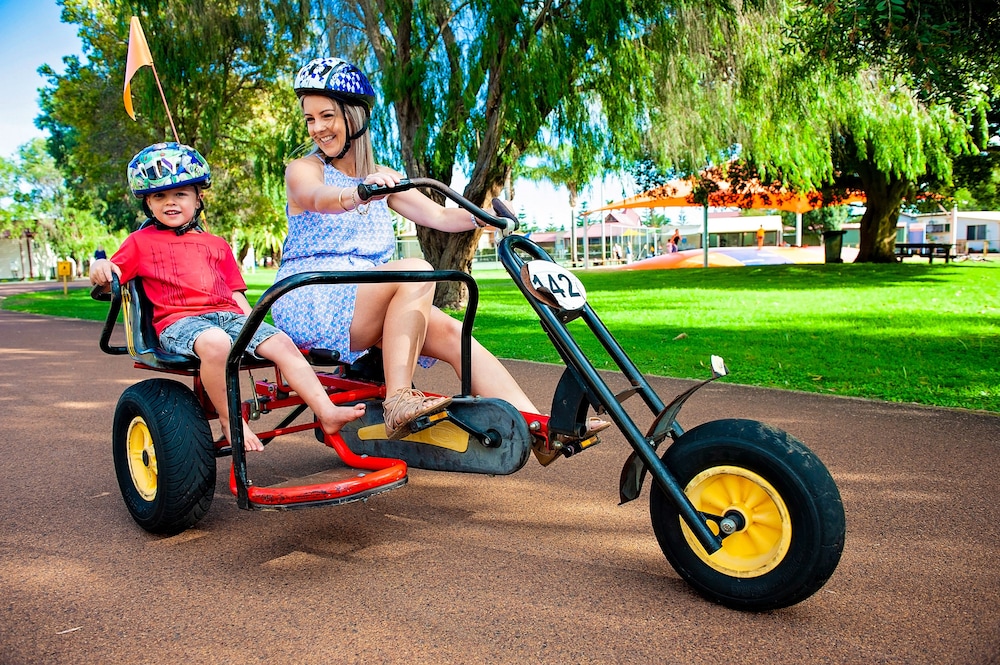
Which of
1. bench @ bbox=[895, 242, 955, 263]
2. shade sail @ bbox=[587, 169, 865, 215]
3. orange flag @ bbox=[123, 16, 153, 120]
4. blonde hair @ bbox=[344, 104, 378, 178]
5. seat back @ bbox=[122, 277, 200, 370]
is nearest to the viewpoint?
seat back @ bbox=[122, 277, 200, 370]

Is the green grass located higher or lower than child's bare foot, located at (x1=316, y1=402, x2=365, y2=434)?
lower

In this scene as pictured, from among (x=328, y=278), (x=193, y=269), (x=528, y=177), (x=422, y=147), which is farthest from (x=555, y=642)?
(x=528, y=177)

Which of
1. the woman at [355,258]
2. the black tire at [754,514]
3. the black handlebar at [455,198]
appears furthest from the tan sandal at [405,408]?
the black tire at [754,514]

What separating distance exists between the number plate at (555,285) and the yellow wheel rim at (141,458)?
172 centimetres

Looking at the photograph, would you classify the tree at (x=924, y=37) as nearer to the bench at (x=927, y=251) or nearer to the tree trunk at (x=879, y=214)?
the tree trunk at (x=879, y=214)

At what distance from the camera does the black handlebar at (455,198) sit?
8.55 ft

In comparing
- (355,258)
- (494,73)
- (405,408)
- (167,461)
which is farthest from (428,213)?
(494,73)

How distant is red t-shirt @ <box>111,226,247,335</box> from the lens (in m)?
3.29

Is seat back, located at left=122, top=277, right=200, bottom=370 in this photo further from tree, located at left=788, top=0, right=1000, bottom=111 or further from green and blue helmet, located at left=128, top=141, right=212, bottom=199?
tree, located at left=788, top=0, right=1000, bottom=111

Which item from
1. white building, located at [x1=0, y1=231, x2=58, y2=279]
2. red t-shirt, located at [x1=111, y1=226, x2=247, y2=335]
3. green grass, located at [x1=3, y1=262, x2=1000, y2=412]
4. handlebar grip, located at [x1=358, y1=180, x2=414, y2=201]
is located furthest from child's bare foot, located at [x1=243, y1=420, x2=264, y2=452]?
white building, located at [x1=0, y1=231, x2=58, y2=279]

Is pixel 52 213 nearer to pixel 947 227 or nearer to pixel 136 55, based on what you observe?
pixel 136 55

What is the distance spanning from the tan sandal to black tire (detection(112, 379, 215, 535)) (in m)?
0.74

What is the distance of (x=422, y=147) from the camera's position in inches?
439

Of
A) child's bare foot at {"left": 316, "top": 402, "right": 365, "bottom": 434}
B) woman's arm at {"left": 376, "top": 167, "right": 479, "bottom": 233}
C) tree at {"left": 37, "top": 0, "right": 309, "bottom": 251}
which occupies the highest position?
tree at {"left": 37, "top": 0, "right": 309, "bottom": 251}
